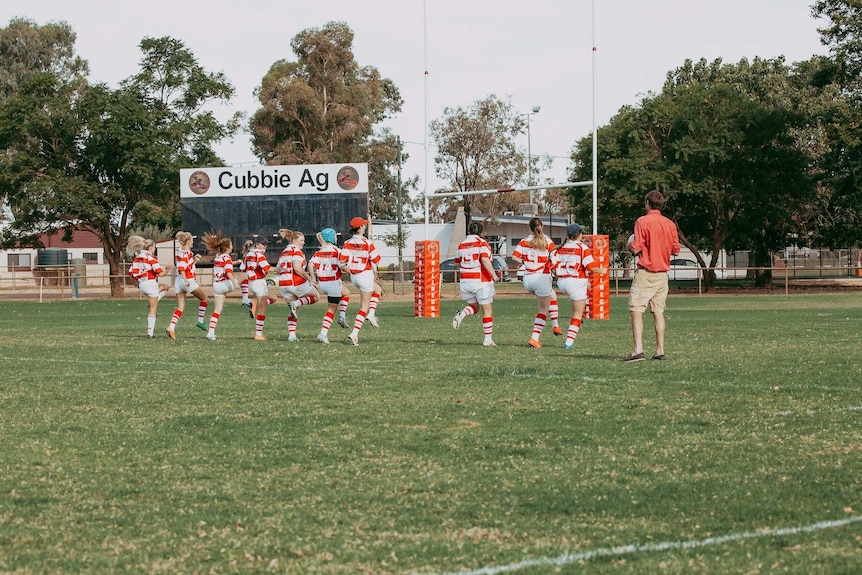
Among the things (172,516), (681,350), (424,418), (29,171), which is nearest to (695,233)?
(29,171)

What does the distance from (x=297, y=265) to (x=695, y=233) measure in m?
38.6

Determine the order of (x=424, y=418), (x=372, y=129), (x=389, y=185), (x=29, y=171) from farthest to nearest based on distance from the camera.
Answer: (x=389, y=185)
(x=372, y=129)
(x=29, y=171)
(x=424, y=418)

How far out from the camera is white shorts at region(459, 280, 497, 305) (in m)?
17.2

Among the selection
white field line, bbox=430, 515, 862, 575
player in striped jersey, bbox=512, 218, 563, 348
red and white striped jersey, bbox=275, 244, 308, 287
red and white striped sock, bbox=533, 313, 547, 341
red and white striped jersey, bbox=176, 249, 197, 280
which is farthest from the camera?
red and white striped jersey, bbox=176, 249, 197, 280

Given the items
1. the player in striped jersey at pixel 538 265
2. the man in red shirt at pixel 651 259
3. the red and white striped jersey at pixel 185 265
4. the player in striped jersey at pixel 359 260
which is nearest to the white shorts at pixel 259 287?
the red and white striped jersey at pixel 185 265

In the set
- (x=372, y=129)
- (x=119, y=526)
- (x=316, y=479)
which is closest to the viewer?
Result: (x=119, y=526)

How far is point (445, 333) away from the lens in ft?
68.3

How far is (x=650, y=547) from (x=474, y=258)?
40.1ft

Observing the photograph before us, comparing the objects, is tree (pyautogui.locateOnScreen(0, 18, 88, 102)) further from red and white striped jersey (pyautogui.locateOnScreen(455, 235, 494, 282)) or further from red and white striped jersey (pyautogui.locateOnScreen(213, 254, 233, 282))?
red and white striped jersey (pyautogui.locateOnScreen(455, 235, 494, 282))

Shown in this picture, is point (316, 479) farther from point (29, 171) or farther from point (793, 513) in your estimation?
point (29, 171)

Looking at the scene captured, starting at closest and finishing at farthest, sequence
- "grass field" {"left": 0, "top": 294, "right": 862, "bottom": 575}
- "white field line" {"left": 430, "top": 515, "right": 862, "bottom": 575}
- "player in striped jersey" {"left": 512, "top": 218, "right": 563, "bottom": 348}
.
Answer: "white field line" {"left": 430, "top": 515, "right": 862, "bottom": 575} → "grass field" {"left": 0, "top": 294, "right": 862, "bottom": 575} → "player in striped jersey" {"left": 512, "top": 218, "right": 563, "bottom": 348}

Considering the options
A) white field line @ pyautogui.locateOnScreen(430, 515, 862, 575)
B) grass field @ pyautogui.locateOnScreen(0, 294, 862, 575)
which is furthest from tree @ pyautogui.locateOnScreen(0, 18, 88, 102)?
white field line @ pyautogui.locateOnScreen(430, 515, 862, 575)

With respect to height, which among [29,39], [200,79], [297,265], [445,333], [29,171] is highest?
[29,39]

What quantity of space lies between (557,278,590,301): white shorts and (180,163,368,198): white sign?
25566mm
